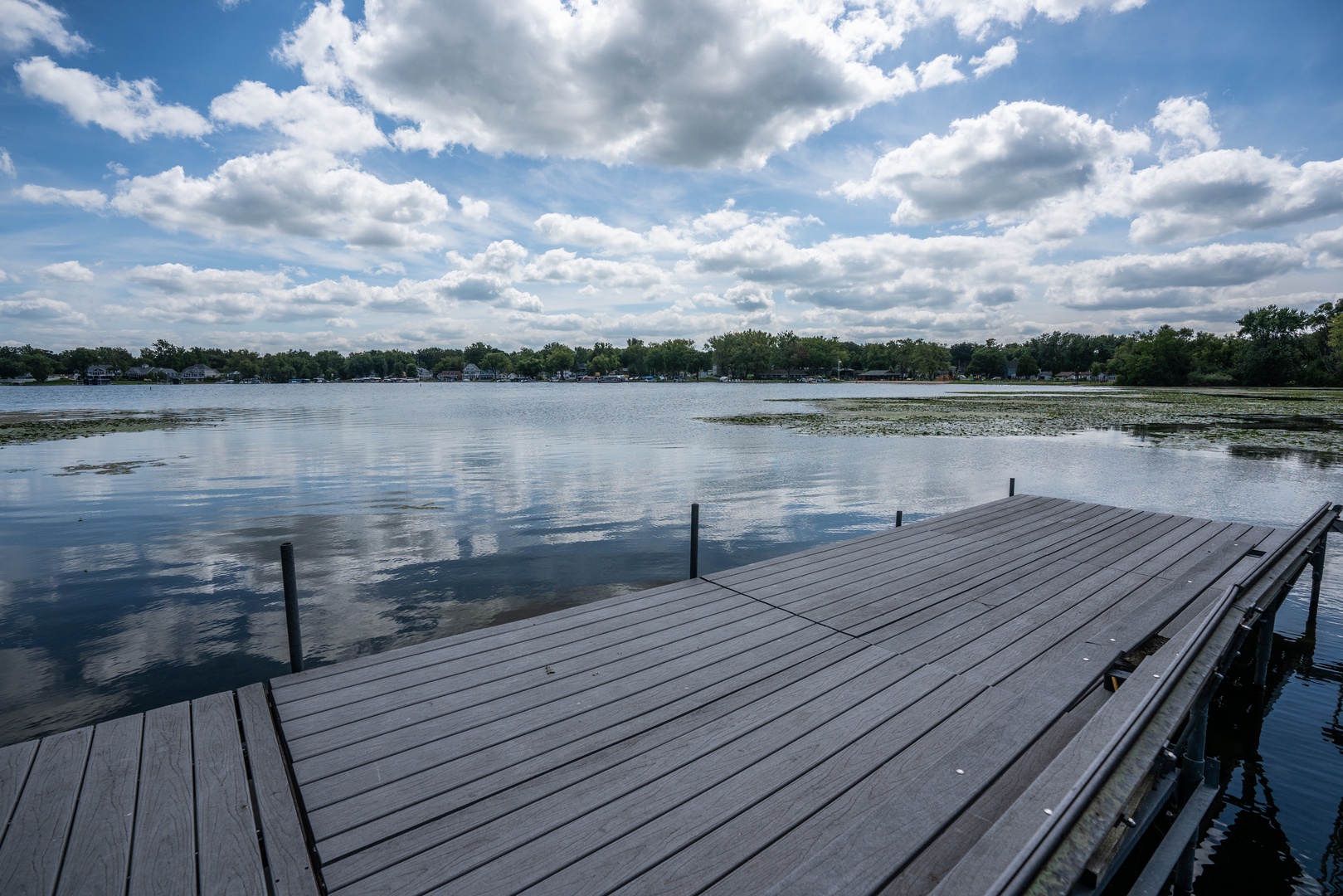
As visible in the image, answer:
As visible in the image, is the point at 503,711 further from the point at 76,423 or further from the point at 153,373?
the point at 153,373

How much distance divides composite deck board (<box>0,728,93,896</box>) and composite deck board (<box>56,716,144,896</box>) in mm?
35

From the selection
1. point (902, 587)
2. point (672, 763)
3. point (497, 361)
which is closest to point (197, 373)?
point (497, 361)

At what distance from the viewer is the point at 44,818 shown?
262 centimetres

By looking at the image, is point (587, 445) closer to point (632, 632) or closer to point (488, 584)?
point (488, 584)

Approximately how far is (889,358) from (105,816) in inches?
7621

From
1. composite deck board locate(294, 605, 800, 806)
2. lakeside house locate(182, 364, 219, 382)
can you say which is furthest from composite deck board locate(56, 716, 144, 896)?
lakeside house locate(182, 364, 219, 382)

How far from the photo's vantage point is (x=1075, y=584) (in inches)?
221

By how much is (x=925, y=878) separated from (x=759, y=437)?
76.9ft

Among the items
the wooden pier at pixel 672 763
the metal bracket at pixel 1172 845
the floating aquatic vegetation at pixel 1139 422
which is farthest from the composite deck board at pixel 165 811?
the floating aquatic vegetation at pixel 1139 422

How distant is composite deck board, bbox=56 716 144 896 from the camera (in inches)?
91.0

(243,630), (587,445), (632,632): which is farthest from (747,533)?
(587,445)

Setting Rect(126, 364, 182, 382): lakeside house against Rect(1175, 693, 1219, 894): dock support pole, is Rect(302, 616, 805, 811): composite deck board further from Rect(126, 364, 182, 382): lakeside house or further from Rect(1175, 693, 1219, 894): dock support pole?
Rect(126, 364, 182, 382): lakeside house

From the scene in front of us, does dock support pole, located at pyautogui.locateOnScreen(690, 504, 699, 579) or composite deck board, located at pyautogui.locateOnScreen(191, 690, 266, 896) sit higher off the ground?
dock support pole, located at pyautogui.locateOnScreen(690, 504, 699, 579)

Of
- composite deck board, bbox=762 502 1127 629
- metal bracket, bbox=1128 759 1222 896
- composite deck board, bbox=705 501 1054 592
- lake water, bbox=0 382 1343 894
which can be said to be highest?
composite deck board, bbox=705 501 1054 592
